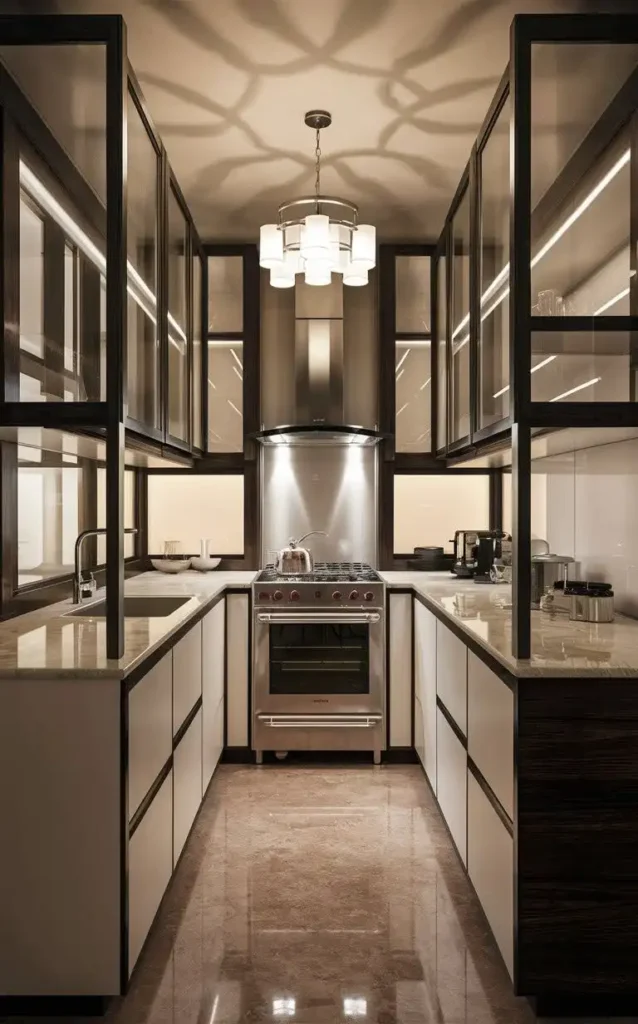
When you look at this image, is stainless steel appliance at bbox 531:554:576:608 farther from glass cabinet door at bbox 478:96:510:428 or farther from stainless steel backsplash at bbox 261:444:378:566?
stainless steel backsplash at bbox 261:444:378:566

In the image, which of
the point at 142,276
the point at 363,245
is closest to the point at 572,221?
the point at 363,245

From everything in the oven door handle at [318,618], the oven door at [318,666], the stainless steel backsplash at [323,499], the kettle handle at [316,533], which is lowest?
the oven door at [318,666]

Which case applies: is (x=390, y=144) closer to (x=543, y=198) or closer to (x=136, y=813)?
(x=543, y=198)

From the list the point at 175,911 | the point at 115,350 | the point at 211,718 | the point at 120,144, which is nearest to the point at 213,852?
the point at 175,911

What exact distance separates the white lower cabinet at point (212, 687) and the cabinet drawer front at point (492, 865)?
49.8 inches

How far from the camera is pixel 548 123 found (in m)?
2.13

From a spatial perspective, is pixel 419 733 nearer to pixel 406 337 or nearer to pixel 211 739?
pixel 211 739

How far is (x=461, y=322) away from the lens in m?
3.50

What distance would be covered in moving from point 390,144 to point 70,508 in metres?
2.11

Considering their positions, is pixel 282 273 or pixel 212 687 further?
pixel 212 687

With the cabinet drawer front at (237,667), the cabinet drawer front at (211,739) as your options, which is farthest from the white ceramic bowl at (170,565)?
Result: the cabinet drawer front at (211,739)

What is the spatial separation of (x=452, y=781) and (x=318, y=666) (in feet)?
3.93

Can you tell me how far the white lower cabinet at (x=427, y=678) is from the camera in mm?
3363

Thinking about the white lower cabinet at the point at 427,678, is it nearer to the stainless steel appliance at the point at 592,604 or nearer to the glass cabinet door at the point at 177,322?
the stainless steel appliance at the point at 592,604
